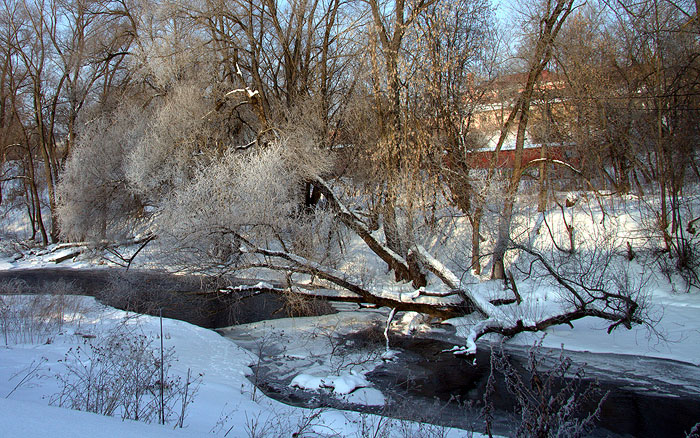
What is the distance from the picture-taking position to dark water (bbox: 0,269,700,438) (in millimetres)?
6859

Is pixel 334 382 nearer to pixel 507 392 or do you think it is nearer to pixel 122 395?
pixel 507 392

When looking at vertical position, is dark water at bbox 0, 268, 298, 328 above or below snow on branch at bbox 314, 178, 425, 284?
below

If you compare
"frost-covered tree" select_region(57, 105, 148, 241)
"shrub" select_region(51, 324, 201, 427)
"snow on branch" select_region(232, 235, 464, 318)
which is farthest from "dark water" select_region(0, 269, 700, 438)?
"frost-covered tree" select_region(57, 105, 148, 241)

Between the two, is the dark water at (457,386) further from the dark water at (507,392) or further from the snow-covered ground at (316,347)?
the snow-covered ground at (316,347)

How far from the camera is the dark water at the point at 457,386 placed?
686 centimetres

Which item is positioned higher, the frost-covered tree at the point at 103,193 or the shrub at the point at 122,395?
the frost-covered tree at the point at 103,193

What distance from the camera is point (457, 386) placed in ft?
28.2

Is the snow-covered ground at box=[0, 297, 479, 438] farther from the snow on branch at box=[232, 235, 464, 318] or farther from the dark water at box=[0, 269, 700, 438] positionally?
the snow on branch at box=[232, 235, 464, 318]

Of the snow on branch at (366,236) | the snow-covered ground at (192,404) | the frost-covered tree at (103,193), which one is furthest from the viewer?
the frost-covered tree at (103,193)

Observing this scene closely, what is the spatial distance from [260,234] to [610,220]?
12.0 m

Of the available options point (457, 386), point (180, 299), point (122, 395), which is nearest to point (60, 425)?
point (122, 395)

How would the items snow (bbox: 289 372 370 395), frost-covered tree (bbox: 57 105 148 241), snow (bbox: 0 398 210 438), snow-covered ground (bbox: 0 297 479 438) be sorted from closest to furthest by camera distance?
snow (bbox: 0 398 210 438), snow-covered ground (bbox: 0 297 479 438), snow (bbox: 289 372 370 395), frost-covered tree (bbox: 57 105 148 241)

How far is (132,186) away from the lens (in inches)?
649

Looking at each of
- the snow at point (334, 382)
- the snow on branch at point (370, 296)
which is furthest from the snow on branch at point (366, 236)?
the snow at point (334, 382)
